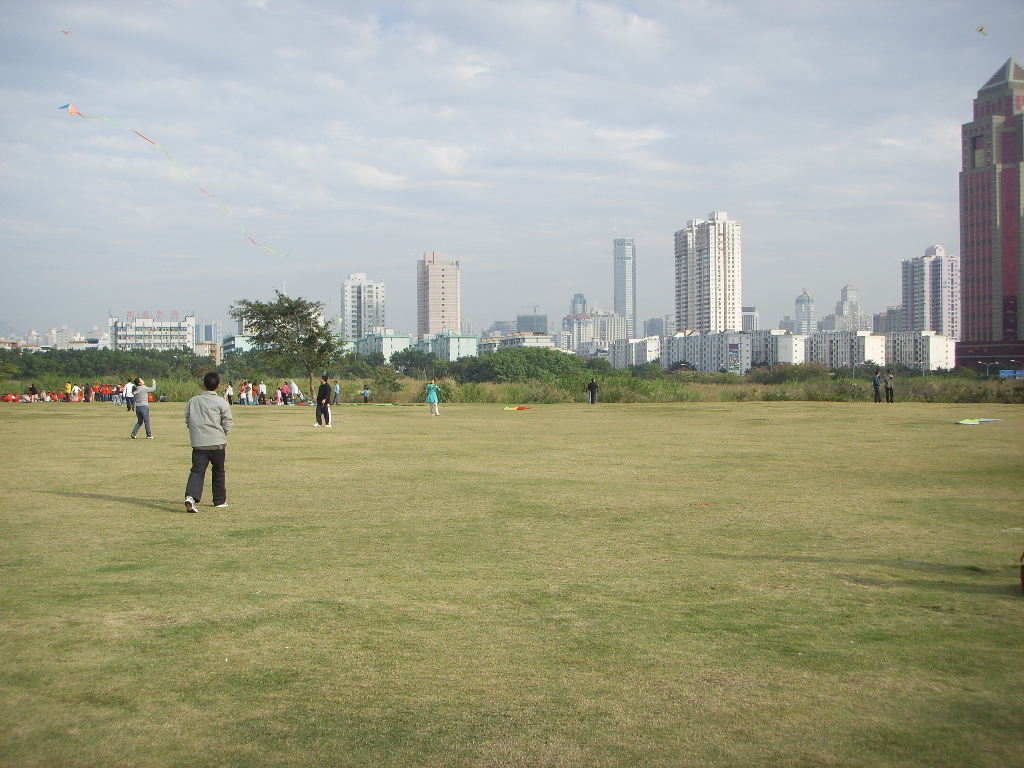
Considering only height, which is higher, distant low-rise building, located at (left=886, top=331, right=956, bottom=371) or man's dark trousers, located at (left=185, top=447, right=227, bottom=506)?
distant low-rise building, located at (left=886, top=331, right=956, bottom=371)

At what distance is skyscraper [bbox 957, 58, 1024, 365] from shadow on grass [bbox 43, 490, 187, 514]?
12870cm

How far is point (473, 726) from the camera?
4.07 metres

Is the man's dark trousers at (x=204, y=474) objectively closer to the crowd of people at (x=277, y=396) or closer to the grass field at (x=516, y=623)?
the grass field at (x=516, y=623)

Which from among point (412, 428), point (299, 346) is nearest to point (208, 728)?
point (412, 428)

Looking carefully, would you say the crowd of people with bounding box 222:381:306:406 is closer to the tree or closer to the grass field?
the tree

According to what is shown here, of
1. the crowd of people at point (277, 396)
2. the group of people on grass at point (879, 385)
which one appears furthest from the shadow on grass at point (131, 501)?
→ the group of people on grass at point (879, 385)

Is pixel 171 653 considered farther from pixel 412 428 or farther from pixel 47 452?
pixel 412 428

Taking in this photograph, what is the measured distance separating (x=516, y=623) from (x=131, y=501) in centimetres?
742

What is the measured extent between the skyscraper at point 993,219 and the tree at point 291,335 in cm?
10415

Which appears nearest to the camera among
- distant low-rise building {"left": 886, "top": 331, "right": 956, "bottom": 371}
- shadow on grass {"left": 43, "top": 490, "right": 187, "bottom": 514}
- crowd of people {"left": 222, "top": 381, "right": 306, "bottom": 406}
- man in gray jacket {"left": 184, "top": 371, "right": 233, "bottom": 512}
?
man in gray jacket {"left": 184, "top": 371, "right": 233, "bottom": 512}

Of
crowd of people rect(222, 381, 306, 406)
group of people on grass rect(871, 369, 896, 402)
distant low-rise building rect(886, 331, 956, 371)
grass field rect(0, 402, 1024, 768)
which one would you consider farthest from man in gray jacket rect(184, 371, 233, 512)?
distant low-rise building rect(886, 331, 956, 371)

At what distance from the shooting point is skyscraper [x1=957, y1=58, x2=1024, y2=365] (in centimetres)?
12000

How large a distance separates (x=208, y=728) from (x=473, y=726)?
132 centimetres

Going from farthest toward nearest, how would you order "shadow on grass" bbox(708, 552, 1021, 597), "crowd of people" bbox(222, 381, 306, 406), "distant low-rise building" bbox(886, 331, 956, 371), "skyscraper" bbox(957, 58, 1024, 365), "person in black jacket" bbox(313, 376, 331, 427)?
"distant low-rise building" bbox(886, 331, 956, 371) → "skyscraper" bbox(957, 58, 1024, 365) → "crowd of people" bbox(222, 381, 306, 406) → "person in black jacket" bbox(313, 376, 331, 427) → "shadow on grass" bbox(708, 552, 1021, 597)
